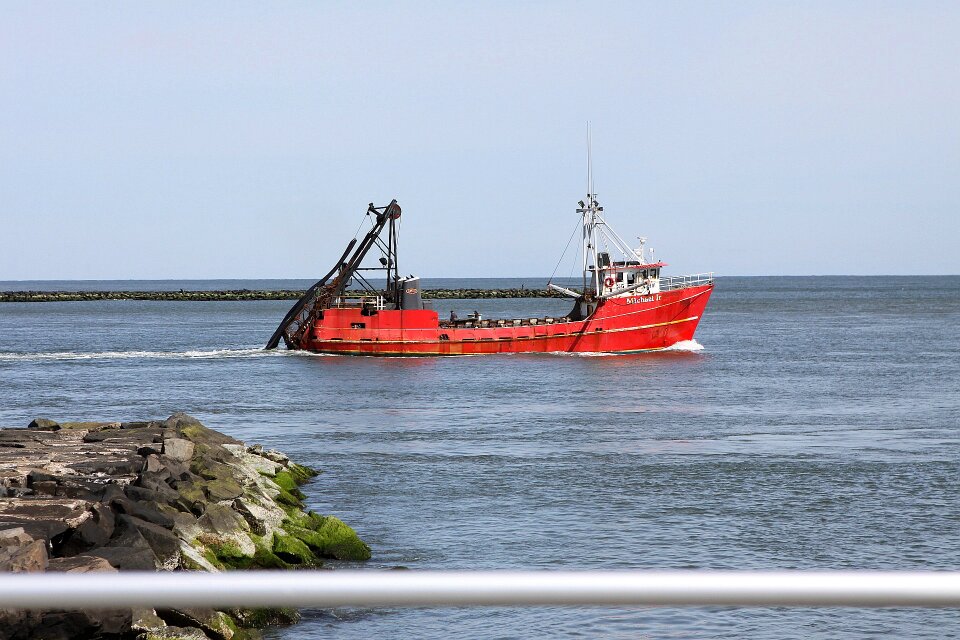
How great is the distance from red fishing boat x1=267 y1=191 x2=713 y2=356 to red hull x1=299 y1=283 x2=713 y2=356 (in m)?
0.05

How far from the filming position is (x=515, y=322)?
55.8 meters

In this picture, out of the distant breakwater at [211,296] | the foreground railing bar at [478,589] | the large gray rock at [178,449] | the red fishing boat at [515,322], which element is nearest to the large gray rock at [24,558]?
the large gray rock at [178,449]

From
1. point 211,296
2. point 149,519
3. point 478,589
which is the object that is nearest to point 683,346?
point 149,519

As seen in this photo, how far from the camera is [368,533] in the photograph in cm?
1775

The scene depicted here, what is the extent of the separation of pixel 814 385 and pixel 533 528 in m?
27.5

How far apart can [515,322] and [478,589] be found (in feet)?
177

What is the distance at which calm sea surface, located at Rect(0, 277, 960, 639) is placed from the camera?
1471 cm

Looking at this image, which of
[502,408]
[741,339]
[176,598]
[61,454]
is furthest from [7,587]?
[741,339]

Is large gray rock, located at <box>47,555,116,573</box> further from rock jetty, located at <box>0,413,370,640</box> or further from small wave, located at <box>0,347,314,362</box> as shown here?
small wave, located at <box>0,347,314,362</box>

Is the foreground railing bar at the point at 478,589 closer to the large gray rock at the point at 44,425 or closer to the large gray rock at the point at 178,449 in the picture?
the large gray rock at the point at 178,449

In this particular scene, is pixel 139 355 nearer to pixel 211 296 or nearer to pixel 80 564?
pixel 80 564

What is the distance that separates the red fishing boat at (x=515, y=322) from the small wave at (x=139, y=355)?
155 inches

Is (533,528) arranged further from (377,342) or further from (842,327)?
(842,327)

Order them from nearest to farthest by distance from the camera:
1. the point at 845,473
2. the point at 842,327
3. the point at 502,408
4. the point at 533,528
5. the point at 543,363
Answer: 1. the point at 533,528
2. the point at 845,473
3. the point at 502,408
4. the point at 543,363
5. the point at 842,327
